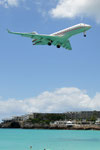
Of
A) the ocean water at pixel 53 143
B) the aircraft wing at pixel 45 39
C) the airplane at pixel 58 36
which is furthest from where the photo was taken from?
the ocean water at pixel 53 143

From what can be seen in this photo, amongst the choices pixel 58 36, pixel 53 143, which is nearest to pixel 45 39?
pixel 58 36

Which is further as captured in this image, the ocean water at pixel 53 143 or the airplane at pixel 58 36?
the ocean water at pixel 53 143

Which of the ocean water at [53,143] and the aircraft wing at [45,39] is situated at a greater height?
the aircraft wing at [45,39]

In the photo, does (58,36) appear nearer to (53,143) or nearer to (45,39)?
Answer: (45,39)

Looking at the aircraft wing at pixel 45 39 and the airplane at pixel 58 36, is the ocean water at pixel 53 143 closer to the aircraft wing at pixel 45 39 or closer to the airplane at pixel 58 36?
the aircraft wing at pixel 45 39

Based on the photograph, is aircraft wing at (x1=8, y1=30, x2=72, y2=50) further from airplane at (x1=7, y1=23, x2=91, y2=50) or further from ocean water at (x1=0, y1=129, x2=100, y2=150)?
ocean water at (x1=0, y1=129, x2=100, y2=150)

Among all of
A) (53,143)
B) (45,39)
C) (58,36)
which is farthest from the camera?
(53,143)

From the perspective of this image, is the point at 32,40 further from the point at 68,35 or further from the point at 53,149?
the point at 53,149

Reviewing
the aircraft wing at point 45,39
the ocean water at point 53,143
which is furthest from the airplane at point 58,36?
the ocean water at point 53,143

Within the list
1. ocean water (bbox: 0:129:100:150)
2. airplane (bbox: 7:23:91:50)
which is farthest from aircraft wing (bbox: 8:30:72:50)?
ocean water (bbox: 0:129:100:150)

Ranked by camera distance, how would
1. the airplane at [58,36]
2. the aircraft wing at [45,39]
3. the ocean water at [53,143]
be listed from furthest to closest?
the ocean water at [53,143], the aircraft wing at [45,39], the airplane at [58,36]

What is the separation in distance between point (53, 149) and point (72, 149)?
4.81 metres

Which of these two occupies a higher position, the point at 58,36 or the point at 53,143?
the point at 58,36

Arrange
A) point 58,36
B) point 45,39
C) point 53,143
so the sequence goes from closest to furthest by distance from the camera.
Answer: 1. point 58,36
2. point 45,39
3. point 53,143
